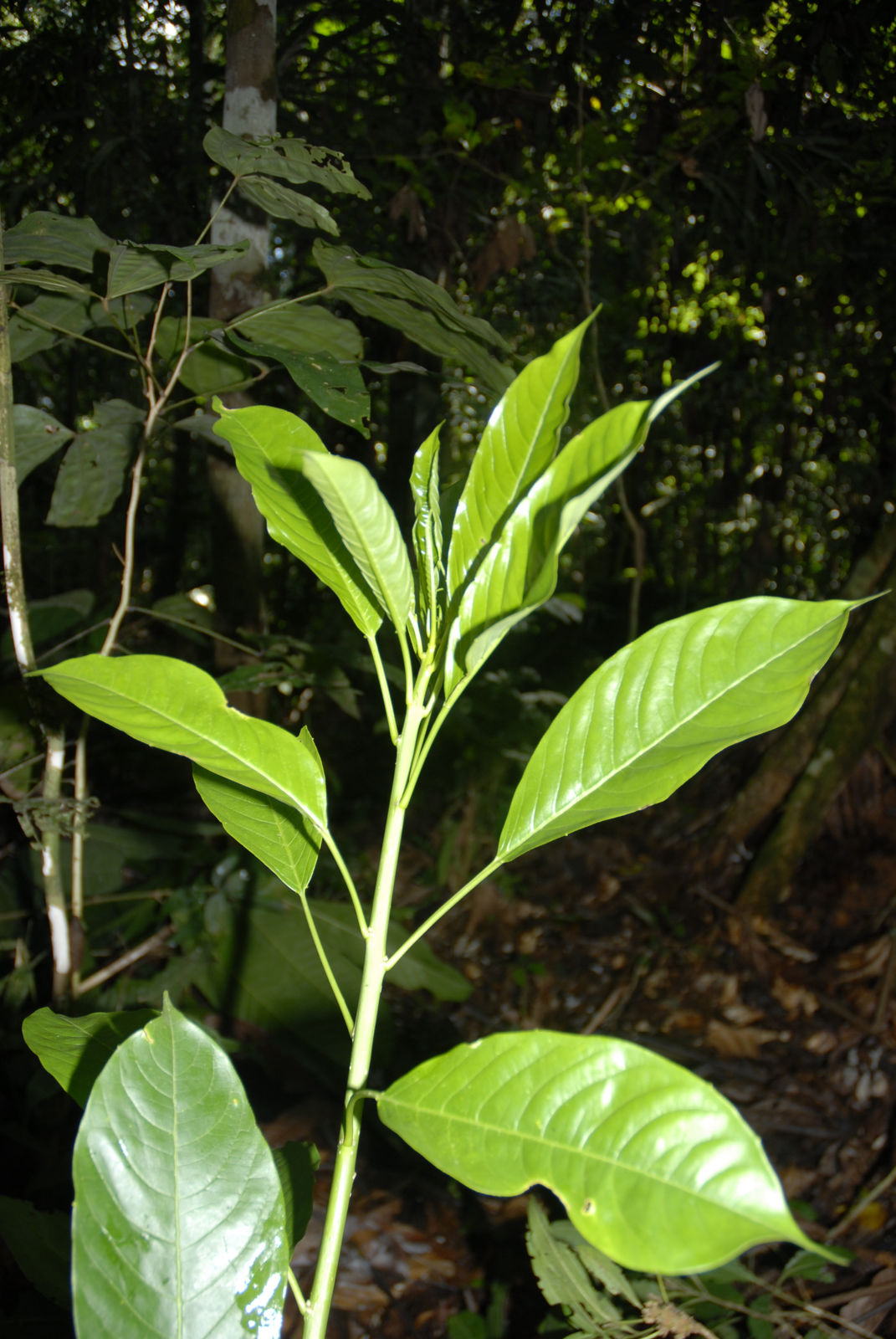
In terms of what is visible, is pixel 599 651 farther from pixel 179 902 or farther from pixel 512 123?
pixel 179 902

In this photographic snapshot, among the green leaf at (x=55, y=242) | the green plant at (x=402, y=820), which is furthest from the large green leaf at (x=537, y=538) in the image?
the green leaf at (x=55, y=242)

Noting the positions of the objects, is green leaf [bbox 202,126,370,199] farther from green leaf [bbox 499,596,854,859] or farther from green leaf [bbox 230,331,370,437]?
green leaf [bbox 499,596,854,859]

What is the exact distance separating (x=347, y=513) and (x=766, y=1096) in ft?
6.33

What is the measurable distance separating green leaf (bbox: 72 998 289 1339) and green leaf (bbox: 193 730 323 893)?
13 cm

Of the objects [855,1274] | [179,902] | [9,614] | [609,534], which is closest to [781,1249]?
[855,1274]

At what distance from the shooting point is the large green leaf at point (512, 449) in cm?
46

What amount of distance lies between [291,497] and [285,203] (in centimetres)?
51

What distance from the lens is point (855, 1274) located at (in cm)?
135

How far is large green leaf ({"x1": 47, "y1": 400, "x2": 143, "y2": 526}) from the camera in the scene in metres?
1.08

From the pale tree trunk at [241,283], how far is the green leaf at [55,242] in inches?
13.2

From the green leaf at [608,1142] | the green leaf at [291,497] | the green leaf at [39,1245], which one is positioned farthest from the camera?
the green leaf at [39,1245]

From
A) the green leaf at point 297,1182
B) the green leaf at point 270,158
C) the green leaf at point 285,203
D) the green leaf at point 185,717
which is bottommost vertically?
the green leaf at point 297,1182

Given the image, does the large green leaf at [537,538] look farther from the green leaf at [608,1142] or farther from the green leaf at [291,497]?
the green leaf at [608,1142]

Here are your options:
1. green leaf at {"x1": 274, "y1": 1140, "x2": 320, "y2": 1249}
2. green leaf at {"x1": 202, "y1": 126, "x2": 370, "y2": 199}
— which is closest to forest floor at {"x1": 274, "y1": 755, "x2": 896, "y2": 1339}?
green leaf at {"x1": 274, "y1": 1140, "x2": 320, "y2": 1249}
